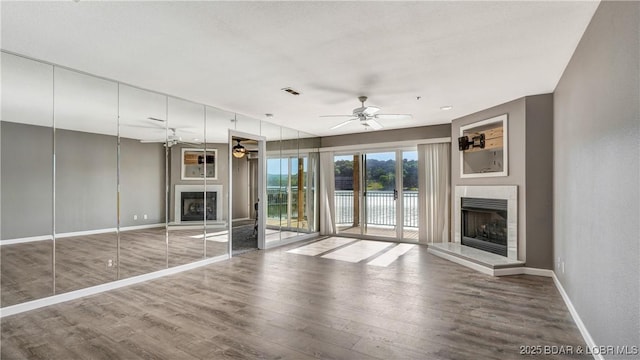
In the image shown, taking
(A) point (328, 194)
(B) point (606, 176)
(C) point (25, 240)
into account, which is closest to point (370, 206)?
(A) point (328, 194)

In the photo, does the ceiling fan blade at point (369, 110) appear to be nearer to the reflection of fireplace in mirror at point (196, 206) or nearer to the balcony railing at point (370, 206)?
the reflection of fireplace in mirror at point (196, 206)

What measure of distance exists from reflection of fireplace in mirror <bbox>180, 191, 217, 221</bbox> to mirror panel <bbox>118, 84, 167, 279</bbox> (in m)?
0.34

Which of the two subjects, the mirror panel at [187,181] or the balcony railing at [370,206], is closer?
the mirror panel at [187,181]

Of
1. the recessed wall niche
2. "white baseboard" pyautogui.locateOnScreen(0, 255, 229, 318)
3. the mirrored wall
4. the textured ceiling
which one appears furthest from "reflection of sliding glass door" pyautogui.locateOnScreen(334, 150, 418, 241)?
"white baseboard" pyautogui.locateOnScreen(0, 255, 229, 318)

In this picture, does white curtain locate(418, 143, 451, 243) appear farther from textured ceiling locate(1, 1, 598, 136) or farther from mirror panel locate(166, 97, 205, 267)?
mirror panel locate(166, 97, 205, 267)

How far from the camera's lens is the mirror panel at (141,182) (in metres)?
4.06

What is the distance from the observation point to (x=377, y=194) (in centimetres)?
750

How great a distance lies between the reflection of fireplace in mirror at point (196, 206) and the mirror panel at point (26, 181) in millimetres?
1676

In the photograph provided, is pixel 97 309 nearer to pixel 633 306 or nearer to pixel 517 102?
pixel 633 306

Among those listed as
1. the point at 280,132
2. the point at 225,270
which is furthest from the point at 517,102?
the point at 225,270

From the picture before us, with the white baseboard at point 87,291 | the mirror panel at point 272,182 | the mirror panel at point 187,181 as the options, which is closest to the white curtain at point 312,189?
the mirror panel at point 272,182

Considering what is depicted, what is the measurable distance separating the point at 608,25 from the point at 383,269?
12.6 ft

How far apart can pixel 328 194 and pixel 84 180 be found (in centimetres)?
546

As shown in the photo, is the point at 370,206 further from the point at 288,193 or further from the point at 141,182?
the point at 141,182
